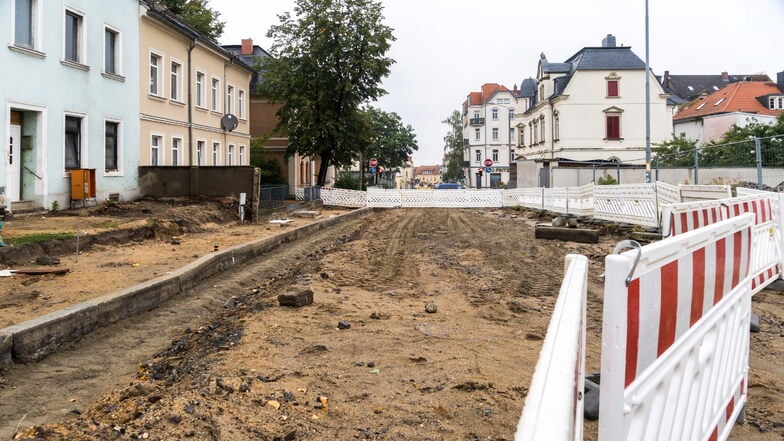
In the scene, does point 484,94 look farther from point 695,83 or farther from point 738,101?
point 738,101

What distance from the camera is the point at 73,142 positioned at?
1881cm

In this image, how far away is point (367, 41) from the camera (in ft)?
119

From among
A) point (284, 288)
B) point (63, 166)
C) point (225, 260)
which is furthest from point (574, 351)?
point (63, 166)

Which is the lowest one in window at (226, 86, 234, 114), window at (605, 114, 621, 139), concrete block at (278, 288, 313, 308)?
concrete block at (278, 288, 313, 308)

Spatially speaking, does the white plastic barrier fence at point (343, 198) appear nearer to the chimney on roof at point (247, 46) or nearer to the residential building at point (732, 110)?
the chimney on roof at point (247, 46)

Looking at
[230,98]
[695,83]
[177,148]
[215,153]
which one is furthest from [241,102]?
[695,83]

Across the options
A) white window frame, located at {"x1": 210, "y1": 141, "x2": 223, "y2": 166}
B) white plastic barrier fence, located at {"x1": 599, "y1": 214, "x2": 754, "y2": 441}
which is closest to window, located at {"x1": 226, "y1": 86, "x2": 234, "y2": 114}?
white window frame, located at {"x1": 210, "y1": 141, "x2": 223, "y2": 166}

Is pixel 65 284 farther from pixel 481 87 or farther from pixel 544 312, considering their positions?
pixel 481 87

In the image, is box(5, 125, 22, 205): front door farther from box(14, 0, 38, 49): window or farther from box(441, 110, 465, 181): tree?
box(441, 110, 465, 181): tree

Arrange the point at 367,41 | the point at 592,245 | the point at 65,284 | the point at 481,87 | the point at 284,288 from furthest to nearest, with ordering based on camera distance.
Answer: the point at 481,87, the point at 367,41, the point at 592,245, the point at 284,288, the point at 65,284

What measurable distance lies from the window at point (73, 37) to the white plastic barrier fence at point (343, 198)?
2064 cm

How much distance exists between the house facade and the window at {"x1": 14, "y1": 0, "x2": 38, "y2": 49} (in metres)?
0.03

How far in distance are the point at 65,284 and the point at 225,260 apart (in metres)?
3.06

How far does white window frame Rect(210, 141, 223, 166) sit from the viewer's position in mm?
29669
